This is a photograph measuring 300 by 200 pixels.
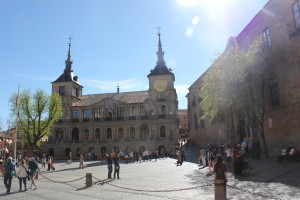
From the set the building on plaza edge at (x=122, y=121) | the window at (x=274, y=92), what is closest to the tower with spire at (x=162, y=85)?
Answer: the building on plaza edge at (x=122, y=121)

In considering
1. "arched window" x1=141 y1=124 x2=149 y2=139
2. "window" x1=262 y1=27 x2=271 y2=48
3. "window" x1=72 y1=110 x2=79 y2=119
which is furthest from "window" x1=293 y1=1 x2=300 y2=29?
"window" x1=72 y1=110 x2=79 y2=119

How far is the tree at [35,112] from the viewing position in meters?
43.0

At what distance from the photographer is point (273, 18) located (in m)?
22.6

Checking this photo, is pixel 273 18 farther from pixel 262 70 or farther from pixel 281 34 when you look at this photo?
pixel 262 70

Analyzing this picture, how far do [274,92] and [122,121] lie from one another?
119ft

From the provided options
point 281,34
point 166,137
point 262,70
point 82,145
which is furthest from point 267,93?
point 82,145

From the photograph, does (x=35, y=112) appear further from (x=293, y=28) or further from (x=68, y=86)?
(x=293, y=28)

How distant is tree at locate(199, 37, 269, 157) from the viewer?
65.5 ft

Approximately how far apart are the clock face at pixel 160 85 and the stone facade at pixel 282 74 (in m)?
30.3

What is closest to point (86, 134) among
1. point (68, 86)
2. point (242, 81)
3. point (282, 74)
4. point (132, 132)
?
point (132, 132)

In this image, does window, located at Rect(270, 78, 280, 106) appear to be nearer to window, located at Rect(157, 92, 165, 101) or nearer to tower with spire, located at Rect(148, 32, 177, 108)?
tower with spire, located at Rect(148, 32, 177, 108)

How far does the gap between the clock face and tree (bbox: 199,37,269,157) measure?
32.6 metres

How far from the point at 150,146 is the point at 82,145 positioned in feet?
46.5

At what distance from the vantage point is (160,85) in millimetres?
55094
